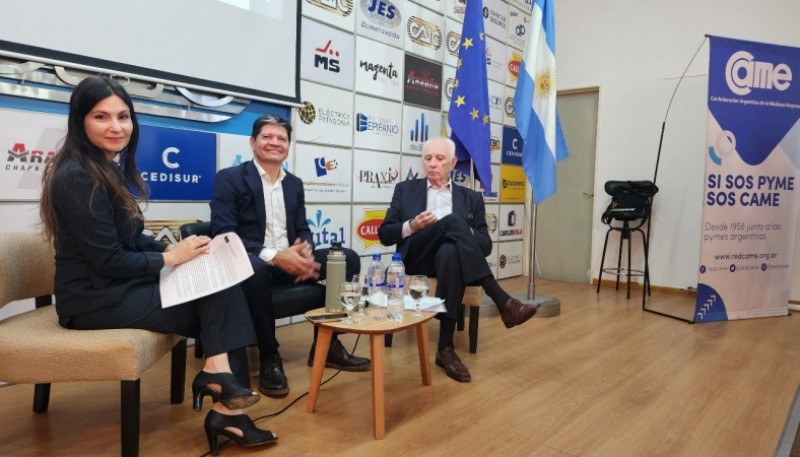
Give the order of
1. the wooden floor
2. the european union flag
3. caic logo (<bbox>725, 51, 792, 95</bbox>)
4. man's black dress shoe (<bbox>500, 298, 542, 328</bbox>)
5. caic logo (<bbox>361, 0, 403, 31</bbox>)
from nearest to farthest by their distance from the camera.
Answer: the wooden floor → man's black dress shoe (<bbox>500, 298, 542, 328</bbox>) → caic logo (<bbox>725, 51, 792, 95</bbox>) → caic logo (<bbox>361, 0, 403, 31</bbox>) → the european union flag

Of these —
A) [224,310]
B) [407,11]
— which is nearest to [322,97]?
[407,11]

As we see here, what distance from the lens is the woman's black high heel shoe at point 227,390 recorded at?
1504 millimetres

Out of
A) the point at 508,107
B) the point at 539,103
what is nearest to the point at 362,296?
the point at 539,103

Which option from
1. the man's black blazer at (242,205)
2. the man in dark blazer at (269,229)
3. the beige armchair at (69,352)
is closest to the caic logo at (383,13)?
the man in dark blazer at (269,229)

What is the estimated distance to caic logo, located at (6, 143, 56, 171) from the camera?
81.9 inches

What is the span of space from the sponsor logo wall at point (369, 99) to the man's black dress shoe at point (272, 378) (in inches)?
47.5

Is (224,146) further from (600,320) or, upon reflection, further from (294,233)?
(600,320)

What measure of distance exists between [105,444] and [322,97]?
2258 millimetres

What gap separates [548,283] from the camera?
16.7 ft

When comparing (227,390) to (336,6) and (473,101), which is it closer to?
(336,6)

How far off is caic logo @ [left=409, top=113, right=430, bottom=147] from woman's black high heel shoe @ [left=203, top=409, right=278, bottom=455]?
2.76 m

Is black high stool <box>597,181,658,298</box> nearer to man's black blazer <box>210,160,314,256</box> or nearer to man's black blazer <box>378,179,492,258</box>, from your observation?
man's black blazer <box>378,179,492,258</box>

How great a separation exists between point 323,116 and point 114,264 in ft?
6.62

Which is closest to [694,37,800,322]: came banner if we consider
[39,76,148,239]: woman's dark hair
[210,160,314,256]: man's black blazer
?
[210,160,314,256]: man's black blazer
